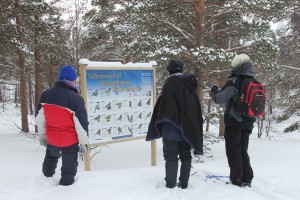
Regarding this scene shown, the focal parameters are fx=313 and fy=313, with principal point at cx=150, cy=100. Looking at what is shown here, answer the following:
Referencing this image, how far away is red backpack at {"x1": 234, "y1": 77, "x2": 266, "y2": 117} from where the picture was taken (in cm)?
404

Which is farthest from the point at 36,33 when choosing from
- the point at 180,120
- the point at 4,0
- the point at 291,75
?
the point at 291,75

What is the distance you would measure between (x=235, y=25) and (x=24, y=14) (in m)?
7.24

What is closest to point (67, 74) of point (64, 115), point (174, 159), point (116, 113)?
point (64, 115)

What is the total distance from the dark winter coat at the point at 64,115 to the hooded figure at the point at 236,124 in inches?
67.9

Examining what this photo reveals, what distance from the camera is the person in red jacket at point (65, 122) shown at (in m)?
3.87

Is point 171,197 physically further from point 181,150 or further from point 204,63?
point 204,63

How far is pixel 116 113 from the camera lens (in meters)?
5.83

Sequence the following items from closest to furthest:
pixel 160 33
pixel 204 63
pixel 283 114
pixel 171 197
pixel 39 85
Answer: pixel 171 197
pixel 204 63
pixel 160 33
pixel 283 114
pixel 39 85

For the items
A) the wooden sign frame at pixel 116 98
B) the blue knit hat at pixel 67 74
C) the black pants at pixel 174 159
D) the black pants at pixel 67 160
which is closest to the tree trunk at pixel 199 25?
the wooden sign frame at pixel 116 98

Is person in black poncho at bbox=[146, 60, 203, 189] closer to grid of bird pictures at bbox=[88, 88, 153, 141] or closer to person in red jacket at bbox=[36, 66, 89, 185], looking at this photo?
person in red jacket at bbox=[36, 66, 89, 185]

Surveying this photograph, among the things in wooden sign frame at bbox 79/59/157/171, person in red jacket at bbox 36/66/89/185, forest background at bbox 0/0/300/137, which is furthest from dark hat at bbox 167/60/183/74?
forest background at bbox 0/0/300/137

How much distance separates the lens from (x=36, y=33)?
11.6 metres

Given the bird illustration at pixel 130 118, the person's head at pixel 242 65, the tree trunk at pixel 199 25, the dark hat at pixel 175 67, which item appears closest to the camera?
the dark hat at pixel 175 67

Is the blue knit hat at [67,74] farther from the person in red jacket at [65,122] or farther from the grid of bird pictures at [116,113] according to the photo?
the grid of bird pictures at [116,113]
